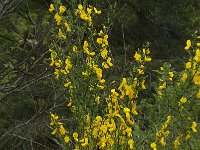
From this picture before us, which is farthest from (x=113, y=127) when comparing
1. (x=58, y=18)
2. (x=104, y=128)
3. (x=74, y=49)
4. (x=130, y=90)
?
(x=58, y=18)

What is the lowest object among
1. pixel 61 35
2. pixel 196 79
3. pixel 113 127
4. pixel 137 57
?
pixel 113 127

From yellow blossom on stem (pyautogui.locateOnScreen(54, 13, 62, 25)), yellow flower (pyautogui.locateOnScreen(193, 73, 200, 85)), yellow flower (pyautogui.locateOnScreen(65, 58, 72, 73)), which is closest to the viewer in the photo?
yellow flower (pyautogui.locateOnScreen(193, 73, 200, 85))

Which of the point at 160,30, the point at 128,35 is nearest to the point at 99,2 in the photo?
the point at 128,35

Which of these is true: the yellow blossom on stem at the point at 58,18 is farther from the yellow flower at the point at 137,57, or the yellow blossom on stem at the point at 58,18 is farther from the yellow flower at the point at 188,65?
the yellow flower at the point at 188,65

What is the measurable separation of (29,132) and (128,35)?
4.55m

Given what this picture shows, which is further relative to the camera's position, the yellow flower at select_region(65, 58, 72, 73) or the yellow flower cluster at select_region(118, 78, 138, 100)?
the yellow flower at select_region(65, 58, 72, 73)

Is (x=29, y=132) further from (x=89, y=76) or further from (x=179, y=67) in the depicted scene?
(x=179, y=67)

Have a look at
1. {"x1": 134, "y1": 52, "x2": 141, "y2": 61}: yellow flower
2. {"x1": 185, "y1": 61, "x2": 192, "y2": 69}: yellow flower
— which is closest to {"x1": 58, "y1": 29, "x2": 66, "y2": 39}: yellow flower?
{"x1": 134, "y1": 52, "x2": 141, "y2": 61}: yellow flower

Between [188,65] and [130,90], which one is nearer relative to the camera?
[188,65]

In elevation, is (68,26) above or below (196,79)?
above

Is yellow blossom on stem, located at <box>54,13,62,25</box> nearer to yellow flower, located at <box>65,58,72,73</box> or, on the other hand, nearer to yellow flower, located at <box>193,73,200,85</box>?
yellow flower, located at <box>65,58,72,73</box>

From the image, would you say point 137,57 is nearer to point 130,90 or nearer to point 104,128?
point 130,90

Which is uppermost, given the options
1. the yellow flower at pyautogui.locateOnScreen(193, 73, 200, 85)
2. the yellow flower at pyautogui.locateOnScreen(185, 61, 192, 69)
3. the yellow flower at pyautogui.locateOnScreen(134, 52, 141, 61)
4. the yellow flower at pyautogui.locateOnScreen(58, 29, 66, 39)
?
the yellow flower at pyautogui.locateOnScreen(58, 29, 66, 39)

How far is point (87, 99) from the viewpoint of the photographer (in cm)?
316
